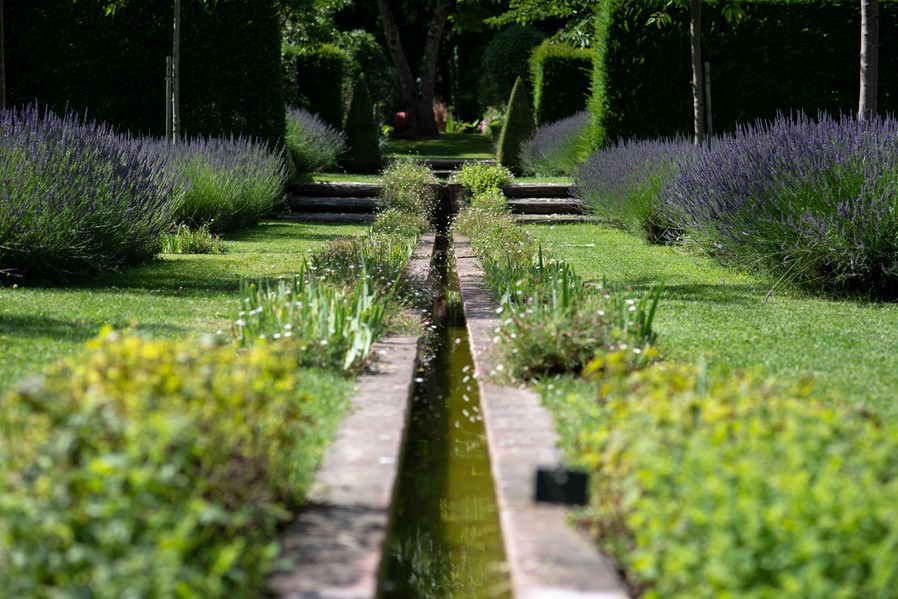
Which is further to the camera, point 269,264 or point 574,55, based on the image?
point 574,55

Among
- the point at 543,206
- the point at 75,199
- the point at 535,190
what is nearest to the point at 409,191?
the point at 543,206

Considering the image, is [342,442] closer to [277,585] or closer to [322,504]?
[322,504]

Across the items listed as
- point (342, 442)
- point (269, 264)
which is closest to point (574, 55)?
point (269, 264)

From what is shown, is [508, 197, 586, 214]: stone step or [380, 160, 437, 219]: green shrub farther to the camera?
[508, 197, 586, 214]: stone step

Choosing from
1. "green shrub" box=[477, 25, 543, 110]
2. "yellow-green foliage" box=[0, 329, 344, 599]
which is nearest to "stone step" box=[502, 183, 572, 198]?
"yellow-green foliage" box=[0, 329, 344, 599]

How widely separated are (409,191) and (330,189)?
182cm

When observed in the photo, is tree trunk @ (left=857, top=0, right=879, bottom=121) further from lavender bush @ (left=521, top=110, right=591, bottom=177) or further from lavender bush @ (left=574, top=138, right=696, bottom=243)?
lavender bush @ (left=521, top=110, right=591, bottom=177)

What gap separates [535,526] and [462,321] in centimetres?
441

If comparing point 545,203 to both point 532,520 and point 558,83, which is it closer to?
point 558,83

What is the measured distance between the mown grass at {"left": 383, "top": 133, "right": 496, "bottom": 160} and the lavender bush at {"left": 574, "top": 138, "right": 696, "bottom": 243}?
928cm

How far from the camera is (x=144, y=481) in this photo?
2.21 meters

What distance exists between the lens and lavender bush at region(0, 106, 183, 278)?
746cm

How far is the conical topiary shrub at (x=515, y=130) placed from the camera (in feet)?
64.0

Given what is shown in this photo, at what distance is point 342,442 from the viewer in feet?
12.5
